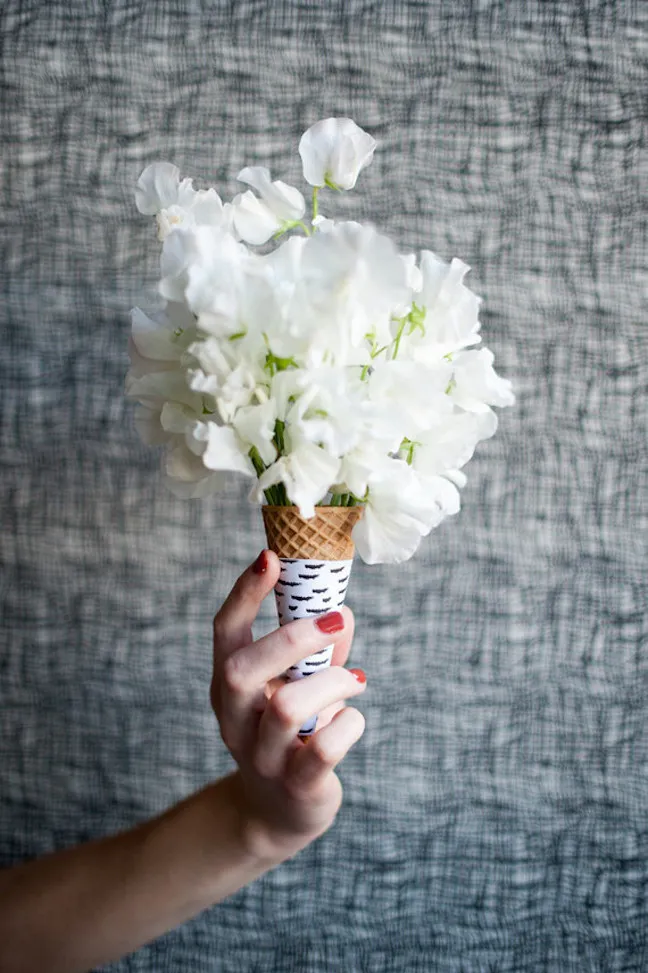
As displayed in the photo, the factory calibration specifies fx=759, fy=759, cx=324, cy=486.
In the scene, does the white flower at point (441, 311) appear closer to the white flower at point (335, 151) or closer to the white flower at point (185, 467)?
the white flower at point (335, 151)

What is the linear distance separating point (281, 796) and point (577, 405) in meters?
0.64

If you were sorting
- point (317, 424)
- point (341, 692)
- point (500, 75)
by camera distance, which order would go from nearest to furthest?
point (317, 424) → point (341, 692) → point (500, 75)

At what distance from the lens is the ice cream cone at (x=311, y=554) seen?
67 cm

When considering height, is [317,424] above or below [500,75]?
below

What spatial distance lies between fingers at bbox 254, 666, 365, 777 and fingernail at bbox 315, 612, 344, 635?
0.15 feet

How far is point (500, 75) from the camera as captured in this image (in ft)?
3.32

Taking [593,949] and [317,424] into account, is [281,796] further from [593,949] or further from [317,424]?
[593,949]

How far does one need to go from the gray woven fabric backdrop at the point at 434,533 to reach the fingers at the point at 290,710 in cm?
36

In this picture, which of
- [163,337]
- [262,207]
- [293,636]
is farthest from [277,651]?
[262,207]

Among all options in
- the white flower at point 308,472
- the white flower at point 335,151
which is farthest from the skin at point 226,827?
the white flower at point 335,151

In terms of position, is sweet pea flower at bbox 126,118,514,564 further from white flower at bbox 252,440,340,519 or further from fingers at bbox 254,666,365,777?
fingers at bbox 254,666,365,777

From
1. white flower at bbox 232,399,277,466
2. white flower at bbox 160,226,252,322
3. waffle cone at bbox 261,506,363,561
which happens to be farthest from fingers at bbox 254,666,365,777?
white flower at bbox 160,226,252,322

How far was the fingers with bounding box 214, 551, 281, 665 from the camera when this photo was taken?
2.18ft

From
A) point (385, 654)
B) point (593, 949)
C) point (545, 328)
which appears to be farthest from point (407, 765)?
point (545, 328)
